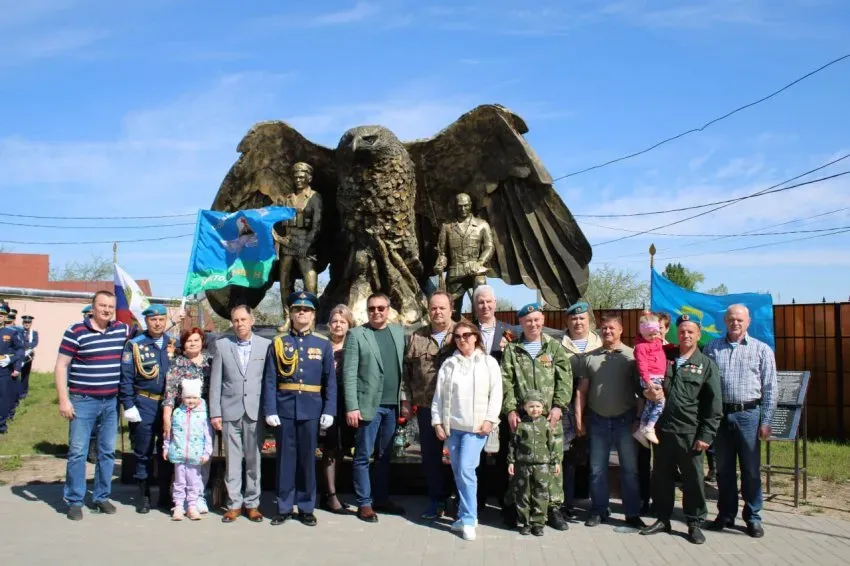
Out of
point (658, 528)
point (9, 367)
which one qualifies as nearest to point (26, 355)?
point (9, 367)

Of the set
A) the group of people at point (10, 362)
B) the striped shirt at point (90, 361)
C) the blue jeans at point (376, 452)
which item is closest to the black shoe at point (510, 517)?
the blue jeans at point (376, 452)

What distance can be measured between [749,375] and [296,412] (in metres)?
3.05

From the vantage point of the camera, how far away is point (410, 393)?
5555 millimetres

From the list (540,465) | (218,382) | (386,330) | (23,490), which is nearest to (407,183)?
(386,330)

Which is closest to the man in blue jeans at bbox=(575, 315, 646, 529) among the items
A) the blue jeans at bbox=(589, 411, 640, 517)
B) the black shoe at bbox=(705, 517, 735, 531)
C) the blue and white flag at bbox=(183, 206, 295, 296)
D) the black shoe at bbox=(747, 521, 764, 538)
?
the blue jeans at bbox=(589, 411, 640, 517)

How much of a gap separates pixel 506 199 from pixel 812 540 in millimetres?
4584

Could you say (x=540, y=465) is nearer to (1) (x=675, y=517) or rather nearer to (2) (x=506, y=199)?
(1) (x=675, y=517)

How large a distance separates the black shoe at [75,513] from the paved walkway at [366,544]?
6 cm

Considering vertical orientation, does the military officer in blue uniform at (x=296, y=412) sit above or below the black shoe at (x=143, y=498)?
above

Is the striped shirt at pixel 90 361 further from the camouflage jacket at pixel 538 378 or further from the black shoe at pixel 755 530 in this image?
the black shoe at pixel 755 530

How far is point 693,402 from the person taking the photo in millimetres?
4879

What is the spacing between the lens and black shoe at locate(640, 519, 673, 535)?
4957mm

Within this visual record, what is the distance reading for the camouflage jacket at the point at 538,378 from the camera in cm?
498

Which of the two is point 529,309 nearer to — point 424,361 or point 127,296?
point 424,361
